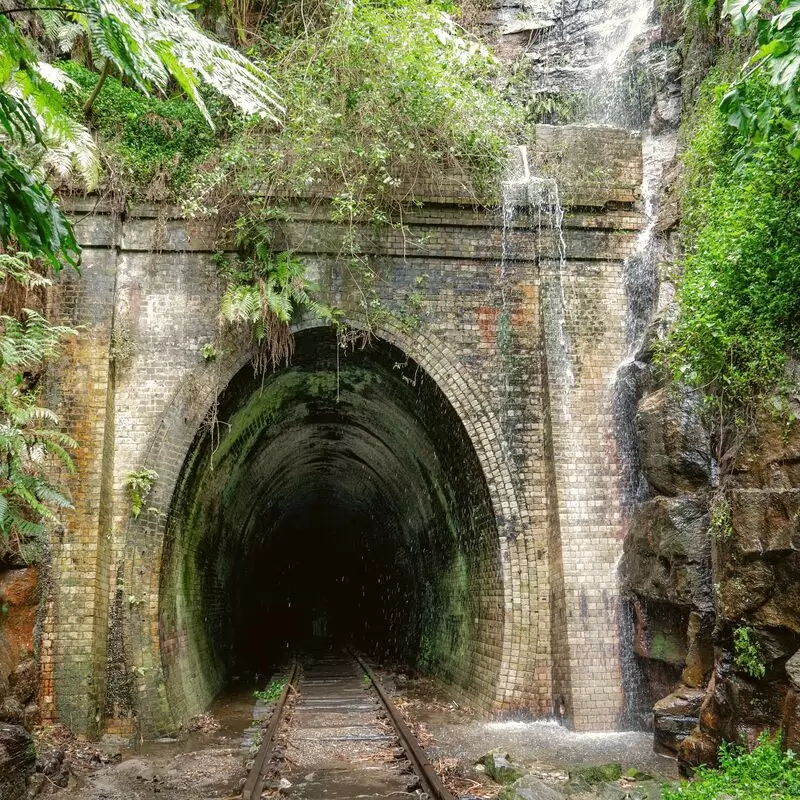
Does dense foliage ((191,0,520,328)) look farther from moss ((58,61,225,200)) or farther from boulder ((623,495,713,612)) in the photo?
boulder ((623,495,713,612))

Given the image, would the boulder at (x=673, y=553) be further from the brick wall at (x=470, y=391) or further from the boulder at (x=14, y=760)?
the boulder at (x=14, y=760)

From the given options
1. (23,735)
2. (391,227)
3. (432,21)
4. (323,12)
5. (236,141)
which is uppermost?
(323,12)

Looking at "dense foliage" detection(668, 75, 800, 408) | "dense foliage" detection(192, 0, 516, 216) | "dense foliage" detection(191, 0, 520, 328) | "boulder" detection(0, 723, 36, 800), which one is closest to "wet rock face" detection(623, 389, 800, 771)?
"dense foliage" detection(668, 75, 800, 408)

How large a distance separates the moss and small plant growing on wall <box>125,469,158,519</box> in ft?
11.2

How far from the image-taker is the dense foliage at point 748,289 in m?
6.25

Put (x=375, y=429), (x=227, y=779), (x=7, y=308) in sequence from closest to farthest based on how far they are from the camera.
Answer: (x=227, y=779) → (x=7, y=308) → (x=375, y=429)

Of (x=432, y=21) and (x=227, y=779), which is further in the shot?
(x=432, y=21)

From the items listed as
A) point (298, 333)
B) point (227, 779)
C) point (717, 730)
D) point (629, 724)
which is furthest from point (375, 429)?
point (717, 730)

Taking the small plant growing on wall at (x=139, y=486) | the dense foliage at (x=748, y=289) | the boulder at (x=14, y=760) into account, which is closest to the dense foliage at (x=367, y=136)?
the small plant growing on wall at (x=139, y=486)

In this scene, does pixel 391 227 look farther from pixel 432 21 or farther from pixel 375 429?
pixel 375 429

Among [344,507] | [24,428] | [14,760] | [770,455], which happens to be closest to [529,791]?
[770,455]

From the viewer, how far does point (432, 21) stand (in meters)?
9.58

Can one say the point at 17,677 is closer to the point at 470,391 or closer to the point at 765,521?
the point at 470,391

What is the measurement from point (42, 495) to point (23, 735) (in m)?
2.06
